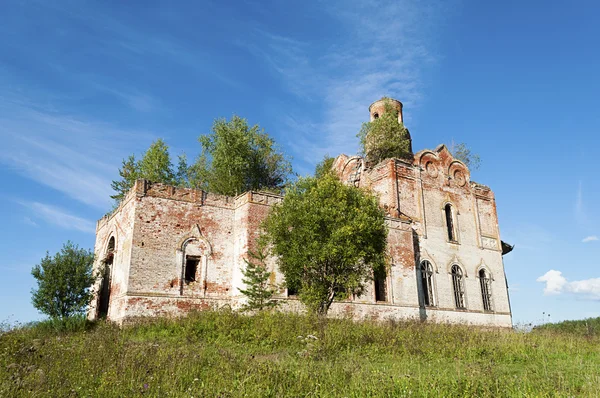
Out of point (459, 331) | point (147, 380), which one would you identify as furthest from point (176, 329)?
point (459, 331)

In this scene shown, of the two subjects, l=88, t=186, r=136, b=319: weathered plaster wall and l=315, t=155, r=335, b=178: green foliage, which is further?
l=315, t=155, r=335, b=178: green foliage

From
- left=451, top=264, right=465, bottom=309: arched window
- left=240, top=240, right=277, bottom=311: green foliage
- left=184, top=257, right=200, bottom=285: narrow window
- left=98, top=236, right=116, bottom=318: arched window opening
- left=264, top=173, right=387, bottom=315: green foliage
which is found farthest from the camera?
left=451, top=264, right=465, bottom=309: arched window

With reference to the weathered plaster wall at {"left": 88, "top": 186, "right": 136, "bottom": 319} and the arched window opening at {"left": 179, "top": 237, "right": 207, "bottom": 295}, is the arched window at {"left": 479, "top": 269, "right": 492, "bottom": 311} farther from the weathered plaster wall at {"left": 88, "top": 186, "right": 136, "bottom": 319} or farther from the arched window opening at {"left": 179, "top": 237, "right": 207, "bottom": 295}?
the weathered plaster wall at {"left": 88, "top": 186, "right": 136, "bottom": 319}

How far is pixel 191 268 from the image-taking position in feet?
61.0

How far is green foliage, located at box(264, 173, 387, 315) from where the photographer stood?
1504 cm

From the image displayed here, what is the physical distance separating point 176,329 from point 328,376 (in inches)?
346

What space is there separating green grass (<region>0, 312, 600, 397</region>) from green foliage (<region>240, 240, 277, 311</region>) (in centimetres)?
181

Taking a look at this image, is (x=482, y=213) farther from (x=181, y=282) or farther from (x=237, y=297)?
(x=181, y=282)

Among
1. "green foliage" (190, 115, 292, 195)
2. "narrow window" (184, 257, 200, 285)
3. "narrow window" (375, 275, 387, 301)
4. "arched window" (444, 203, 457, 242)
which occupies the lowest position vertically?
"narrow window" (375, 275, 387, 301)

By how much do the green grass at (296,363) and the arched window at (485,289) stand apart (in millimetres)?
11319

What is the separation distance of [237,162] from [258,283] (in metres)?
12.8

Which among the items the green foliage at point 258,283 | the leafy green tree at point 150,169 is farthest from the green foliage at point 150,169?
the green foliage at point 258,283

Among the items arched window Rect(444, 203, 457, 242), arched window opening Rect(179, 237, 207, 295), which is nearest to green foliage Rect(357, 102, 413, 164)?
arched window Rect(444, 203, 457, 242)

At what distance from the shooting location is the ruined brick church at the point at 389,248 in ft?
57.6
